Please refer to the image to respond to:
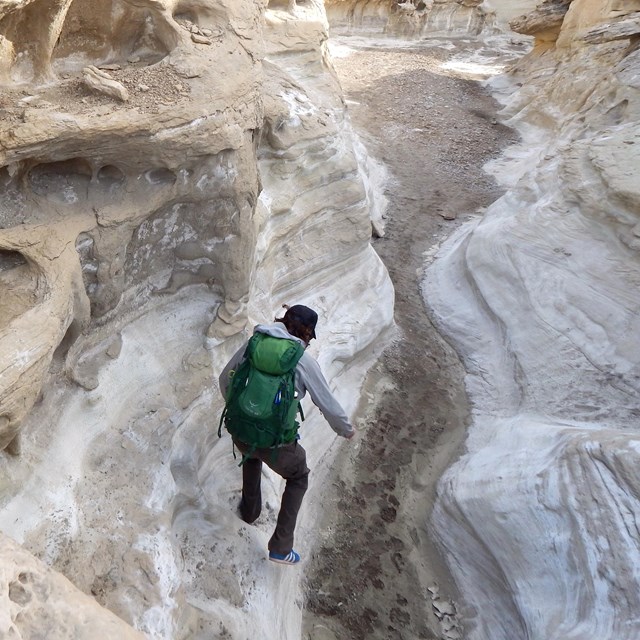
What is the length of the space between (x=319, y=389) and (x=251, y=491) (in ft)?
3.20

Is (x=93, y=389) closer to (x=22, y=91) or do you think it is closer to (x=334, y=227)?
(x=22, y=91)

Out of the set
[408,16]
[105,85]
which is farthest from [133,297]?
[408,16]

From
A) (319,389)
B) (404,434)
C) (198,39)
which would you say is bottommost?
(404,434)

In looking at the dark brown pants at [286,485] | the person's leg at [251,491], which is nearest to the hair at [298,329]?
the dark brown pants at [286,485]

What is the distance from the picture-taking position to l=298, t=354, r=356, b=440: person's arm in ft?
9.47

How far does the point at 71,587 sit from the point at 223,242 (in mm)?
2427

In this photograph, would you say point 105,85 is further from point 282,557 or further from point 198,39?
point 282,557

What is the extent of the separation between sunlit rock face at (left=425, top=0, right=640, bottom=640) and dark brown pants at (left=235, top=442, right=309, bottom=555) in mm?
1417

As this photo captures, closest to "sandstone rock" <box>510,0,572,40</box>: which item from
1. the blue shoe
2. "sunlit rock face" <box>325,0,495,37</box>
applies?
"sunlit rock face" <box>325,0,495,37</box>

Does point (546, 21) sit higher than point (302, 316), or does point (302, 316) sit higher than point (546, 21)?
point (546, 21)

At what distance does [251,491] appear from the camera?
3482 millimetres

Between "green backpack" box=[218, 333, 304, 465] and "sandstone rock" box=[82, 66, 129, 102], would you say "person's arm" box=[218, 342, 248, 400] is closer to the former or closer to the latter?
"green backpack" box=[218, 333, 304, 465]

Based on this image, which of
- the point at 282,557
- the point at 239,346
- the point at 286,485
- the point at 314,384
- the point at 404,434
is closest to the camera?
the point at 314,384

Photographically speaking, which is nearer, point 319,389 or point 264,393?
point 264,393
